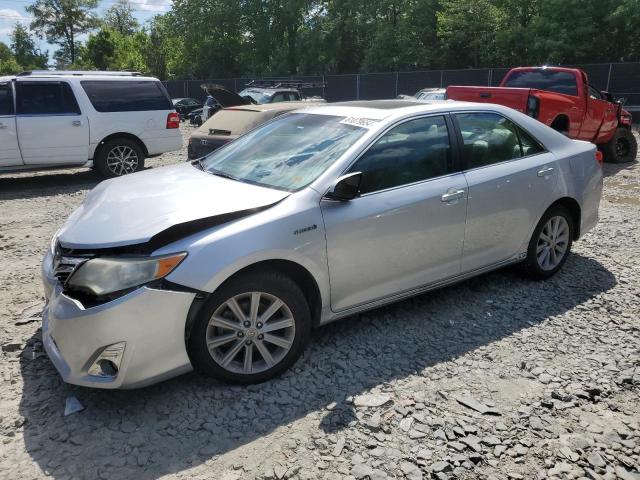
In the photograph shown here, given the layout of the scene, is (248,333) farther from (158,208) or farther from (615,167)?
(615,167)

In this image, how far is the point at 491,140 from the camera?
14.2ft

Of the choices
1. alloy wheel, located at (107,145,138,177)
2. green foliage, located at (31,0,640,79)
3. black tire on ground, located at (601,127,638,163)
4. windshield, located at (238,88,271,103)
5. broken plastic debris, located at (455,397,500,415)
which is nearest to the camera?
broken plastic debris, located at (455,397,500,415)

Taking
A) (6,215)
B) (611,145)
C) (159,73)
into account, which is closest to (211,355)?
(6,215)

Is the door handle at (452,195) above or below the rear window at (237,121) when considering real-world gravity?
below

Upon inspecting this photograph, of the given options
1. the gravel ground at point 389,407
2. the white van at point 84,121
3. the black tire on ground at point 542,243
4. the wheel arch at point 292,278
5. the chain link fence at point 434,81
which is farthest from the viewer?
the chain link fence at point 434,81

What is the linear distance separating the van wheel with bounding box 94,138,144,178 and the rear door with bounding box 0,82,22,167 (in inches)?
51.9

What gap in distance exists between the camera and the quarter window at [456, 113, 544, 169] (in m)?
4.14

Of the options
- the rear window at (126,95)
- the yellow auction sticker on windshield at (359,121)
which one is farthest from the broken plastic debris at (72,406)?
the rear window at (126,95)

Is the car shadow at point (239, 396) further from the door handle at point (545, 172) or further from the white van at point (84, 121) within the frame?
the white van at point (84, 121)

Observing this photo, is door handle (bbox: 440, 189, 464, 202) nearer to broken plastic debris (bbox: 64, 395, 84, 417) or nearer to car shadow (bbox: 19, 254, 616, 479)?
car shadow (bbox: 19, 254, 616, 479)

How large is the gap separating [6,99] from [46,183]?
1732 millimetres

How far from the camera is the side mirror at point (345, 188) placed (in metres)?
3.29

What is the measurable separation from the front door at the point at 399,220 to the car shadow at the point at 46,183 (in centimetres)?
706

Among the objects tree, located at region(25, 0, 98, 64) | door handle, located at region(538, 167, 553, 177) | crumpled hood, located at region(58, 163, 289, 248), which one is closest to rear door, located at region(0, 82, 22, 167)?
crumpled hood, located at region(58, 163, 289, 248)
